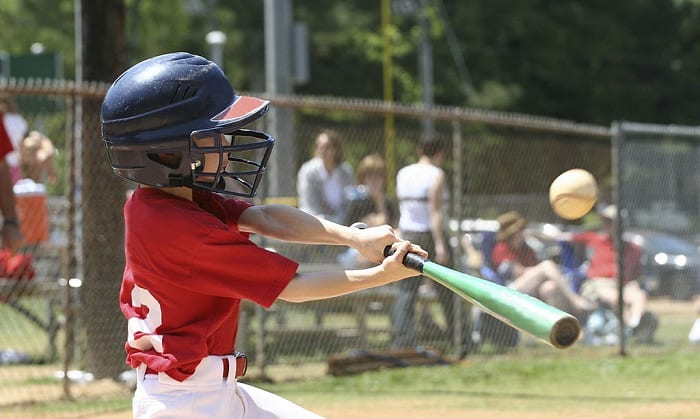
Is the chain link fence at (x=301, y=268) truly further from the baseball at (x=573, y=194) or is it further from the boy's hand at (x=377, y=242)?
the boy's hand at (x=377, y=242)

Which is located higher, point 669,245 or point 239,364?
point 239,364

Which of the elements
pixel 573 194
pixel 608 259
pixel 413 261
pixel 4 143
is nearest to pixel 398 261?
pixel 413 261

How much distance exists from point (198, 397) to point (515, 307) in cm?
115

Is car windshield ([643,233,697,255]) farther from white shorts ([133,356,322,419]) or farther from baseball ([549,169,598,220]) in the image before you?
white shorts ([133,356,322,419])

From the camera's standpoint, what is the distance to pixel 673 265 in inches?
516

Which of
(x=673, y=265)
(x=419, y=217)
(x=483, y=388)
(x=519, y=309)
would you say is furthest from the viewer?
(x=673, y=265)

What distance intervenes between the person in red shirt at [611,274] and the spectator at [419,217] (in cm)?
220

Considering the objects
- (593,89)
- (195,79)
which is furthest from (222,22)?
(195,79)

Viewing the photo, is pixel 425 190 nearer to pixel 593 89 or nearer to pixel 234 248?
pixel 234 248

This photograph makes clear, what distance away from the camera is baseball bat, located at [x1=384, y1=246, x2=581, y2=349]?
310 cm

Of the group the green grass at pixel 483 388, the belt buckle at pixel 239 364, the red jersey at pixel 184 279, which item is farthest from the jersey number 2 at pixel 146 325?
the green grass at pixel 483 388

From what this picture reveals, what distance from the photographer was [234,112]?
378 centimetres

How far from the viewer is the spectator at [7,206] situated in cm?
778

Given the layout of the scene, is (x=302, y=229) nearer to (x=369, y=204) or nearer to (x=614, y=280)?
(x=369, y=204)
